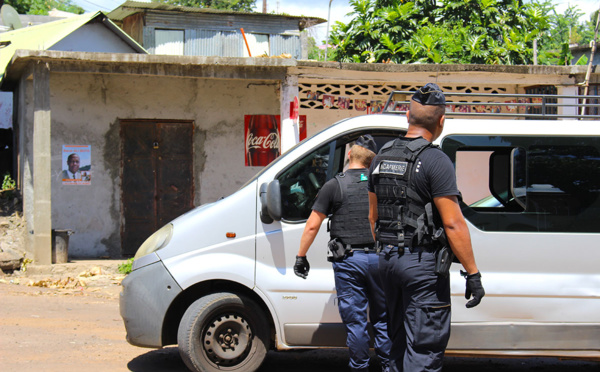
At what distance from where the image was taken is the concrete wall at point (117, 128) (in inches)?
469

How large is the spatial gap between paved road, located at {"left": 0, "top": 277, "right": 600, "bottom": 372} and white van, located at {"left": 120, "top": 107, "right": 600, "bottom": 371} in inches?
31.6

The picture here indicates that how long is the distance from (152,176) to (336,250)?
8.28 metres

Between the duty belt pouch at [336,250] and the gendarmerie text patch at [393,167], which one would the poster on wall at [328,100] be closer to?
the duty belt pouch at [336,250]

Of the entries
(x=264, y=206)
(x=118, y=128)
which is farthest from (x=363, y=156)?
(x=118, y=128)

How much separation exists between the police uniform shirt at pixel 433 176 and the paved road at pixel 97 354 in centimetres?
277

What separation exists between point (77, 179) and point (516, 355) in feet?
30.0

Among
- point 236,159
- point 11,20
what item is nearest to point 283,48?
point 11,20

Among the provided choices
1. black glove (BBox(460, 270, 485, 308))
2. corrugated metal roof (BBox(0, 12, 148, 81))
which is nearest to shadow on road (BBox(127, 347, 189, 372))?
black glove (BBox(460, 270, 485, 308))

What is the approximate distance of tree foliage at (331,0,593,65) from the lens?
1620 cm

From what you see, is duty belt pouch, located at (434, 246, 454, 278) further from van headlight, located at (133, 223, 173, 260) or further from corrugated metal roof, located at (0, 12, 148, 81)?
corrugated metal roof, located at (0, 12, 148, 81)

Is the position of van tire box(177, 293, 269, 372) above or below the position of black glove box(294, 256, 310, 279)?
below

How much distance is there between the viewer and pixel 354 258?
4.60 metres

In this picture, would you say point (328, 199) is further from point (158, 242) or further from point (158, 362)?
point (158, 362)

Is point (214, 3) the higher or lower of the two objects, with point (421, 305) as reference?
higher
